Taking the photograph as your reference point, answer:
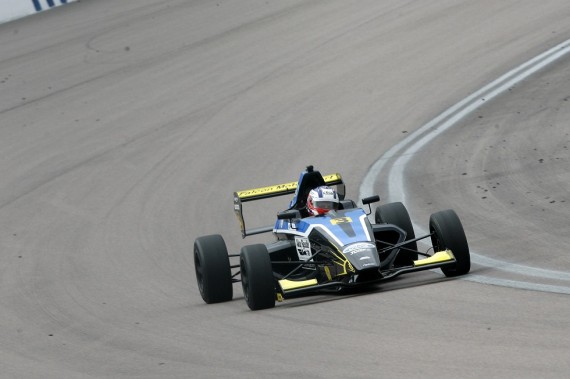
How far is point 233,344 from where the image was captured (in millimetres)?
10484

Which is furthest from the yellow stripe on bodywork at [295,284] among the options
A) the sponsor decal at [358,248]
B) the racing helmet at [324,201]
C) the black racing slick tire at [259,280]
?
the racing helmet at [324,201]

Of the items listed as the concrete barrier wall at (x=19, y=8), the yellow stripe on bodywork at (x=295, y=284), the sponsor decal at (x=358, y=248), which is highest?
the concrete barrier wall at (x=19, y=8)

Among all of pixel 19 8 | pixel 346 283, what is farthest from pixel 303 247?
pixel 19 8

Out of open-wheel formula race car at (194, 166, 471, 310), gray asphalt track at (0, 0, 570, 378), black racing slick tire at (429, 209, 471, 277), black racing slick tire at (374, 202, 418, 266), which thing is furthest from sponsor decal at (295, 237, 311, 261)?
black racing slick tire at (429, 209, 471, 277)

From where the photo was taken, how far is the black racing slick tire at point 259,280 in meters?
11.8

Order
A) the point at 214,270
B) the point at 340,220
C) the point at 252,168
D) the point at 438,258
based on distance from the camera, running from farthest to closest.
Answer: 1. the point at 252,168
2. the point at 214,270
3. the point at 340,220
4. the point at 438,258

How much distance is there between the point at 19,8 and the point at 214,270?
22.3 meters

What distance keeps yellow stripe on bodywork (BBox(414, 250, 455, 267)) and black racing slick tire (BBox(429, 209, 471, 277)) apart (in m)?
0.08

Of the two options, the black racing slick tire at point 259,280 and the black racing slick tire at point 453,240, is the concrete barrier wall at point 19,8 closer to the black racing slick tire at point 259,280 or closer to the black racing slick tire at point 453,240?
the black racing slick tire at point 259,280

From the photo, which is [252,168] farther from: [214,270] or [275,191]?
[214,270]

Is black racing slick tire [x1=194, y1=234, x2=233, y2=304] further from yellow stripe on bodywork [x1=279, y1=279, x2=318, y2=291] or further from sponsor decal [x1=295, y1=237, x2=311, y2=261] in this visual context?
yellow stripe on bodywork [x1=279, y1=279, x2=318, y2=291]

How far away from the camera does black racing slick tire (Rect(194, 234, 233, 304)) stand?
1264cm

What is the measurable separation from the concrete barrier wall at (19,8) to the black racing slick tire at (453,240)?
906 inches

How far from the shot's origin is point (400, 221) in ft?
43.9
